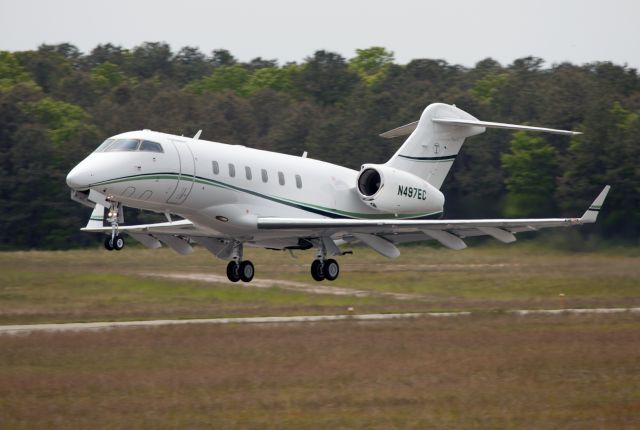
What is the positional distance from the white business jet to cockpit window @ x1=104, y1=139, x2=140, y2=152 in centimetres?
2

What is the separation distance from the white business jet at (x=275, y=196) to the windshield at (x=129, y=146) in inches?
0.8

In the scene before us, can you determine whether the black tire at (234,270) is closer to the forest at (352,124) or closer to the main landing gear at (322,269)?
the main landing gear at (322,269)

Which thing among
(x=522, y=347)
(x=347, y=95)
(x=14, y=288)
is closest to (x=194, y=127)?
(x=347, y=95)

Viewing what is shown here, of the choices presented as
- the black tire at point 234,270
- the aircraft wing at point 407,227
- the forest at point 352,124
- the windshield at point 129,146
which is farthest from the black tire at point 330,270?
→ the forest at point 352,124

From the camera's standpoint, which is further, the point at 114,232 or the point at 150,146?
the point at 150,146

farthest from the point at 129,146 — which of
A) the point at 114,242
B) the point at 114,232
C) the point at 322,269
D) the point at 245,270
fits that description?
the point at 322,269

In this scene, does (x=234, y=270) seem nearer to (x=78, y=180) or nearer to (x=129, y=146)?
(x=129, y=146)

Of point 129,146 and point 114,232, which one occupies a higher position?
point 129,146

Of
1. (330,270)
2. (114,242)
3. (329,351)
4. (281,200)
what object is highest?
(281,200)

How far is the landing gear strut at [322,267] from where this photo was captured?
84.3 feet

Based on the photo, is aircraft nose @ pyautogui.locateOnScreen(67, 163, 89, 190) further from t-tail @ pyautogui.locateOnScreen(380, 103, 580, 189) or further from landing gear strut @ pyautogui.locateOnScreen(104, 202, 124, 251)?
t-tail @ pyautogui.locateOnScreen(380, 103, 580, 189)

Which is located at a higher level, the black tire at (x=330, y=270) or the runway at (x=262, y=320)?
the black tire at (x=330, y=270)

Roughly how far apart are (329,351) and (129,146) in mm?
5734

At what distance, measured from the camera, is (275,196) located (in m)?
24.5
